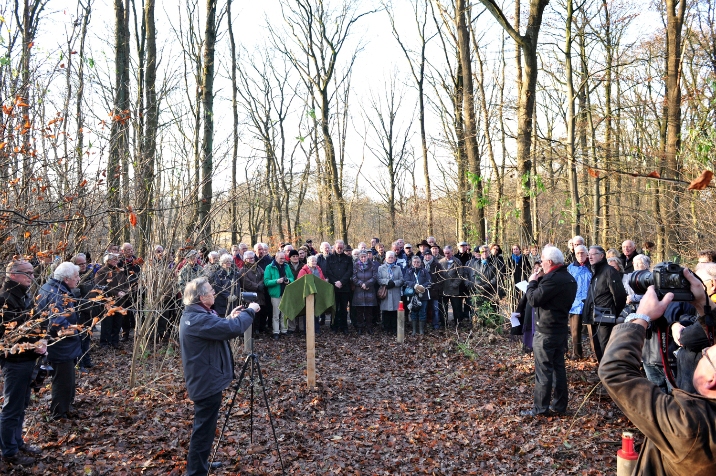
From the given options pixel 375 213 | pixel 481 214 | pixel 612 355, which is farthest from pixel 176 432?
pixel 375 213

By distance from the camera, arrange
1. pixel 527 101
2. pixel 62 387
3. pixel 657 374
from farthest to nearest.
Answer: pixel 527 101, pixel 62 387, pixel 657 374

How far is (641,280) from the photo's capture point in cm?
314

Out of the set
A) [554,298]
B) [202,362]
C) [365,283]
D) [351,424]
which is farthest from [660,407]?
[365,283]

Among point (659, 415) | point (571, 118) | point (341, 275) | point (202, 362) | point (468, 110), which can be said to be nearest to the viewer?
point (659, 415)

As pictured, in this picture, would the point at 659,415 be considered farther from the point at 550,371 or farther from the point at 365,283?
the point at 365,283

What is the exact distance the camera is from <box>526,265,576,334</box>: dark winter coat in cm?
658

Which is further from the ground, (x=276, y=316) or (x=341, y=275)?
(x=341, y=275)

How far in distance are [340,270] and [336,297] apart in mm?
689

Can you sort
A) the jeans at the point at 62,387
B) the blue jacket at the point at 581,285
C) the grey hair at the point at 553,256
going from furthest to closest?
1. the blue jacket at the point at 581,285
2. the grey hair at the point at 553,256
3. the jeans at the point at 62,387

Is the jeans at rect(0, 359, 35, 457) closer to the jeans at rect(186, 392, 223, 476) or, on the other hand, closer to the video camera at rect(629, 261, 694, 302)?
the jeans at rect(186, 392, 223, 476)

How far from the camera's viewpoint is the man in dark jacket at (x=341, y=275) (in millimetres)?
12266

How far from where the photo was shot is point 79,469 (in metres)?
5.17

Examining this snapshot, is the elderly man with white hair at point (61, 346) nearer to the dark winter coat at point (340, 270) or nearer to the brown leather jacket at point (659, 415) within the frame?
the brown leather jacket at point (659, 415)

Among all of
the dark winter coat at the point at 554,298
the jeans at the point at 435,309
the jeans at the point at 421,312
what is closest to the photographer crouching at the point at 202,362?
the dark winter coat at the point at 554,298
